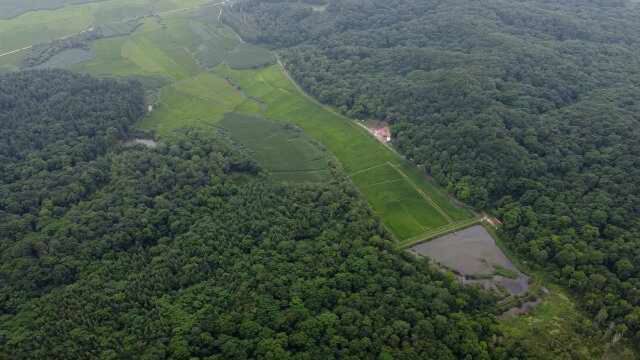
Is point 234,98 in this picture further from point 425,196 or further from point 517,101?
point 517,101

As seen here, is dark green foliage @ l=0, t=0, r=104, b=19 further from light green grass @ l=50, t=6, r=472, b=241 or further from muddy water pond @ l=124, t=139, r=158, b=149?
muddy water pond @ l=124, t=139, r=158, b=149

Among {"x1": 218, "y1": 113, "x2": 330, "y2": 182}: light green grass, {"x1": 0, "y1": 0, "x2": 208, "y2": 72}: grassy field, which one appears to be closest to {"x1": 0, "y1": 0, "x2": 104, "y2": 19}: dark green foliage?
{"x1": 0, "y1": 0, "x2": 208, "y2": 72}: grassy field

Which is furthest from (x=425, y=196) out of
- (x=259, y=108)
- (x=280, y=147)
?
(x=259, y=108)

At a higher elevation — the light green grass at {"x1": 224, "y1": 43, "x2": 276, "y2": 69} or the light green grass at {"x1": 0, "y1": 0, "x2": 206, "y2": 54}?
the light green grass at {"x1": 0, "y1": 0, "x2": 206, "y2": 54}

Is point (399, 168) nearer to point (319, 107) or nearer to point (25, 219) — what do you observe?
point (319, 107)

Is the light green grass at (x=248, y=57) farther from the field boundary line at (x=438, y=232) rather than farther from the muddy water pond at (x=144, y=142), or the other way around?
the field boundary line at (x=438, y=232)

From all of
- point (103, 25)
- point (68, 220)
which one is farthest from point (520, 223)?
point (103, 25)

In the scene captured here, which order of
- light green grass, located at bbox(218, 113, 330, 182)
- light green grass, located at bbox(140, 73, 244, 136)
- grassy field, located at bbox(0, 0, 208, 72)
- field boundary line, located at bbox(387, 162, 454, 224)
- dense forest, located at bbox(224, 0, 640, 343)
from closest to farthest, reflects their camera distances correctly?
1. dense forest, located at bbox(224, 0, 640, 343)
2. field boundary line, located at bbox(387, 162, 454, 224)
3. light green grass, located at bbox(218, 113, 330, 182)
4. light green grass, located at bbox(140, 73, 244, 136)
5. grassy field, located at bbox(0, 0, 208, 72)
